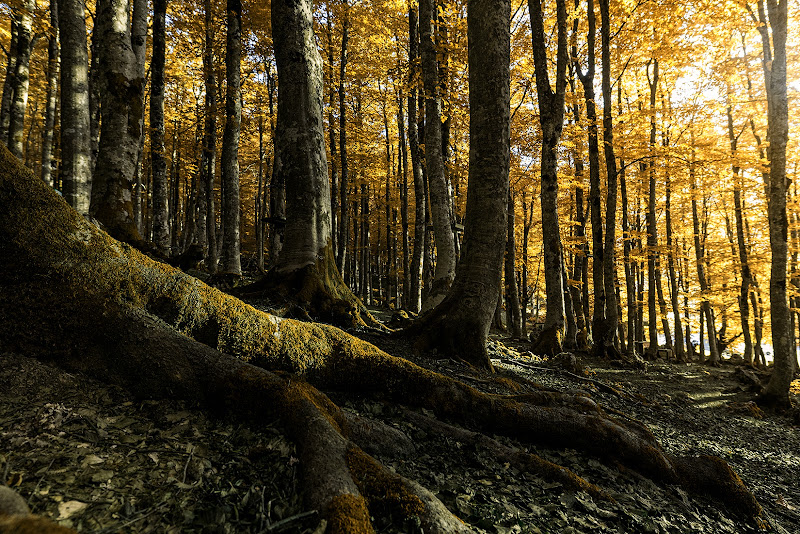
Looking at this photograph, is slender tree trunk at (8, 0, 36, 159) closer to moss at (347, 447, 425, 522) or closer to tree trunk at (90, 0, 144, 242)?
tree trunk at (90, 0, 144, 242)

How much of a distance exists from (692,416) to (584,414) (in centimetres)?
533

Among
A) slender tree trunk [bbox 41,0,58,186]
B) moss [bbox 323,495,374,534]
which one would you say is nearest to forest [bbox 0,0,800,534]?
moss [bbox 323,495,374,534]

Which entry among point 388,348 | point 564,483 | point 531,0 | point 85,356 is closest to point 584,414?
point 564,483

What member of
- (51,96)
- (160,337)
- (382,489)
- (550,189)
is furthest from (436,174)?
(51,96)

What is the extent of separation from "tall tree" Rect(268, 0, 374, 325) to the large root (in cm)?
309

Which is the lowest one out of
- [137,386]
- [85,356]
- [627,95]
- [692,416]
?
[692,416]

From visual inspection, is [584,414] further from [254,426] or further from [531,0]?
[531,0]

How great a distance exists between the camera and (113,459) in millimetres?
1908

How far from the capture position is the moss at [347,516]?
63.2 inches

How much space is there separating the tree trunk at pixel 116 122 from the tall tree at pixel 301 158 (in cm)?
252

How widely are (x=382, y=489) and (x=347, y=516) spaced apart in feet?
1.07

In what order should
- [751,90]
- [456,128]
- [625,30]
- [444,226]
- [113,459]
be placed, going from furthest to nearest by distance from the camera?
[456,128] → [751,90] → [625,30] → [444,226] → [113,459]

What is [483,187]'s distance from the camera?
17.6 ft

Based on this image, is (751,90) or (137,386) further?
(751,90)
